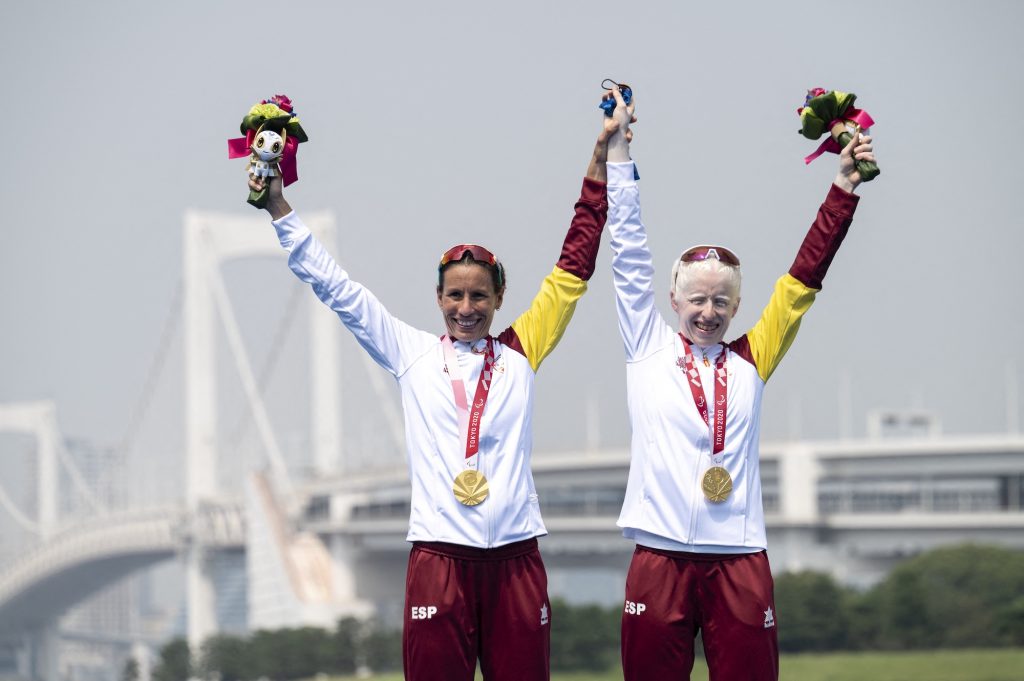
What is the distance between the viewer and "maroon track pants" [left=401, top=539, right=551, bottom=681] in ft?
15.2

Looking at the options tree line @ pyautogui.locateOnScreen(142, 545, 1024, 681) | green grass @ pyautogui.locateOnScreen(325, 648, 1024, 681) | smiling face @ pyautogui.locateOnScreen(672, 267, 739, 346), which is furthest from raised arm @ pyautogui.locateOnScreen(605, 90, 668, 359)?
tree line @ pyautogui.locateOnScreen(142, 545, 1024, 681)

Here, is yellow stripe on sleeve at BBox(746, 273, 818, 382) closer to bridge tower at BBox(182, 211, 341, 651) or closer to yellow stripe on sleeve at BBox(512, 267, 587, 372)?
yellow stripe on sleeve at BBox(512, 267, 587, 372)

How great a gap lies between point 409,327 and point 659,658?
1.27 metres

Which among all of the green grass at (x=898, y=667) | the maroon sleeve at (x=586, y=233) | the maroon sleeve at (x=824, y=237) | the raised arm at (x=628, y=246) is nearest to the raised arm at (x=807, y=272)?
the maroon sleeve at (x=824, y=237)

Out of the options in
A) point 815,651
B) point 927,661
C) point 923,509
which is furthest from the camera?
point 923,509

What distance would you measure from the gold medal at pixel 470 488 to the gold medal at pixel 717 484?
68 centimetres

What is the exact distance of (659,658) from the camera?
15.6ft

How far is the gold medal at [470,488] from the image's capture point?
4660 mm

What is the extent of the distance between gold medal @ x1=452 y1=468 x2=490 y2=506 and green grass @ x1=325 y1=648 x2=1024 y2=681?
42.6ft

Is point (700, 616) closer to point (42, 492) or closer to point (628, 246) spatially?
point (628, 246)

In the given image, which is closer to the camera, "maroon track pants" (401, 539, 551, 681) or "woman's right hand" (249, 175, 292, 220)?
"maroon track pants" (401, 539, 551, 681)

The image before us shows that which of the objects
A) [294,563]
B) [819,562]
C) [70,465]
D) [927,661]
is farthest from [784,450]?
[70,465]

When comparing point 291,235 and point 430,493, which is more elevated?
point 291,235

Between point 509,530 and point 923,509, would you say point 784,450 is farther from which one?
point 509,530
